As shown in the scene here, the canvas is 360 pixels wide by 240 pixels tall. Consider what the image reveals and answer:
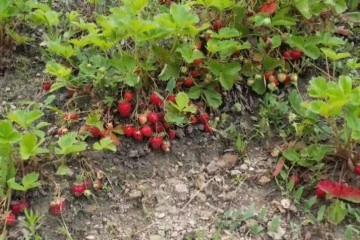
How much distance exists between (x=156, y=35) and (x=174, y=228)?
34.2 inches

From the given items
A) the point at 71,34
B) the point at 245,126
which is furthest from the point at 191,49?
the point at 71,34

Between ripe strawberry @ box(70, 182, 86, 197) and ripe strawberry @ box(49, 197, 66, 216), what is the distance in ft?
0.21

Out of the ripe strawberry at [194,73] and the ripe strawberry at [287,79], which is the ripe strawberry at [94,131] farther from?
the ripe strawberry at [287,79]

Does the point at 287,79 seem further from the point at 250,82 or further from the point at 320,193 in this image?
the point at 320,193

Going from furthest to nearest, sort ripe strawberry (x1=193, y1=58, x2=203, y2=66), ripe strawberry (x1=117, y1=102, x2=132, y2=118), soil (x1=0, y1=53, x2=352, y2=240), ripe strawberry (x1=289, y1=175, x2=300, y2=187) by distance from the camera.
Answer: ripe strawberry (x1=193, y1=58, x2=203, y2=66) → ripe strawberry (x1=117, y1=102, x2=132, y2=118) → ripe strawberry (x1=289, y1=175, x2=300, y2=187) → soil (x1=0, y1=53, x2=352, y2=240)

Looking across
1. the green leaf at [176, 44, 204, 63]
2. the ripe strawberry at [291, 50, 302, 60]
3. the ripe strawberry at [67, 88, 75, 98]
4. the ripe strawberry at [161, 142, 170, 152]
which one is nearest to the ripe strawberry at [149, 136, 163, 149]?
the ripe strawberry at [161, 142, 170, 152]

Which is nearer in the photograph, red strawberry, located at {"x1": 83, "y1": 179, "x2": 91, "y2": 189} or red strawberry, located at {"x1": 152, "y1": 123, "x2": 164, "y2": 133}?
red strawberry, located at {"x1": 83, "y1": 179, "x2": 91, "y2": 189}

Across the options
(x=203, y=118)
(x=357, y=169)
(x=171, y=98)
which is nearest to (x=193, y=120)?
(x=203, y=118)

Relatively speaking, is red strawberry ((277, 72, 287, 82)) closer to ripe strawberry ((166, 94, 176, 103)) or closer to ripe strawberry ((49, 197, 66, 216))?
ripe strawberry ((166, 94, 176, 103))

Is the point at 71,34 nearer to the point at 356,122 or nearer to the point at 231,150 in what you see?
the point at 231,150

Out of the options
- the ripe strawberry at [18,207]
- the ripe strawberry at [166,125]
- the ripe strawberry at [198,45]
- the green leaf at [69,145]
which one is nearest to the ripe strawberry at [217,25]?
the ripe strawberry at [198,45]

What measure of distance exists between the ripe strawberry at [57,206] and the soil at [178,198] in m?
0.02

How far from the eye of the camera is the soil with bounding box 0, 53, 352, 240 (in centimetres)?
282

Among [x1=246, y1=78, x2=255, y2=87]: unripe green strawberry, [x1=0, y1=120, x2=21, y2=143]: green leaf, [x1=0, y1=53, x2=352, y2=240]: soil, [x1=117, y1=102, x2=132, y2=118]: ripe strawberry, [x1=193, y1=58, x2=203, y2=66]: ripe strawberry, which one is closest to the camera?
[x1=0, y1=120, x2=21, y2=143]: green leaf
